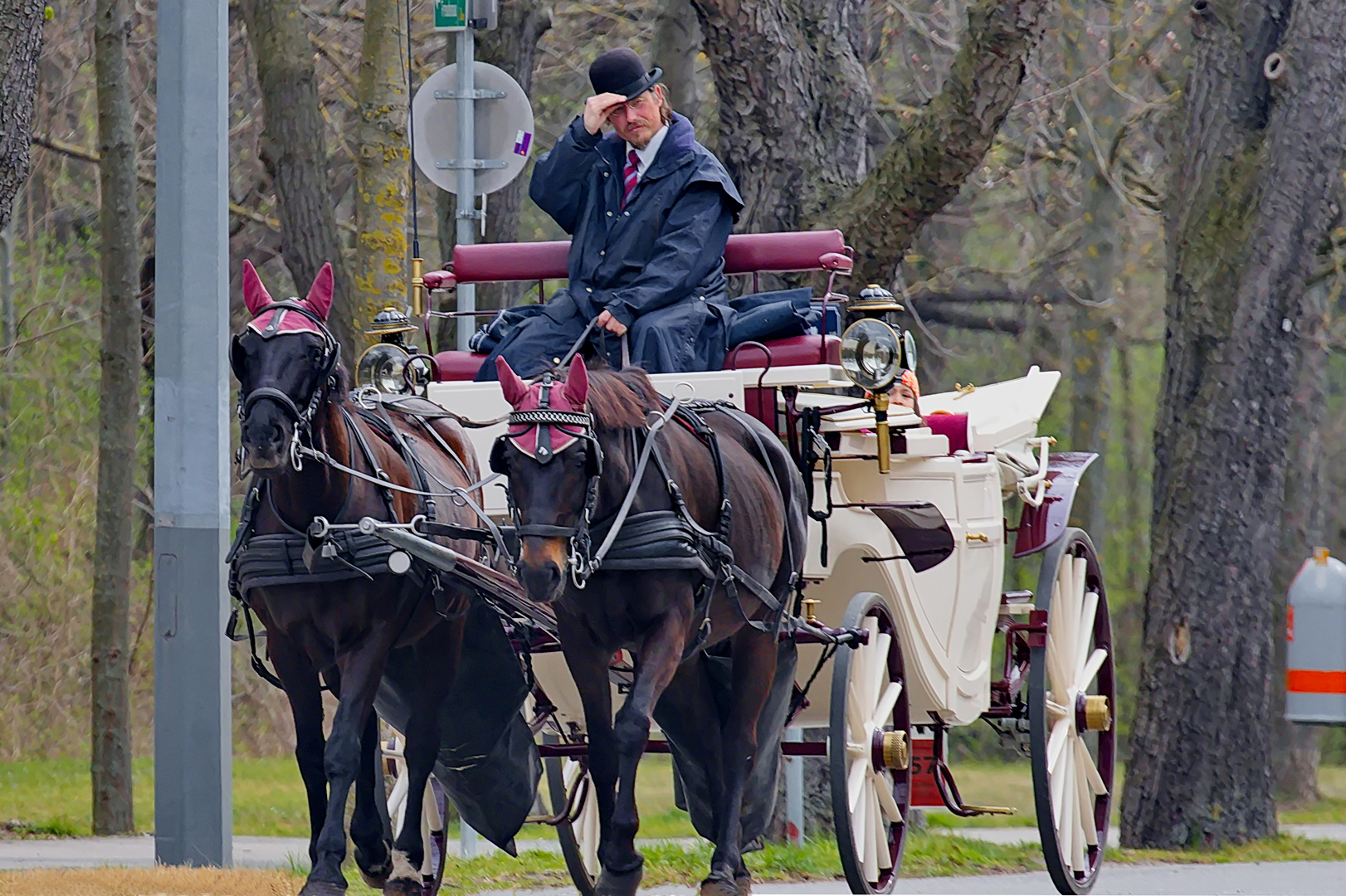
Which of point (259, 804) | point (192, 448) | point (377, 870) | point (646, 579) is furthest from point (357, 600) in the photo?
point (259, 804)

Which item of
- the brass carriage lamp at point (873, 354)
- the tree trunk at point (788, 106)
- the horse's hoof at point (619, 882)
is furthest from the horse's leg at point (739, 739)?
the tree trunk at point (788, 106)

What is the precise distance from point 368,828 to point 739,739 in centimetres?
128

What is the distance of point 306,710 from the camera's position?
6.21m

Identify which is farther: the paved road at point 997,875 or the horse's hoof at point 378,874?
the paved road at point 997,875

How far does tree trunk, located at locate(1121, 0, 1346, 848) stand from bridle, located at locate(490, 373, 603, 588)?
5.71 metres

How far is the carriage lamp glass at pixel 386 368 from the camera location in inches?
308

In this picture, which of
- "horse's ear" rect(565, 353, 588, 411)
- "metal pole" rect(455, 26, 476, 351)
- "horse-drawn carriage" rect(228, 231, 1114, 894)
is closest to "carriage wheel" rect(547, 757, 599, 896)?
"horse-drawn carriage" rect(228, 231, 1114, 894)

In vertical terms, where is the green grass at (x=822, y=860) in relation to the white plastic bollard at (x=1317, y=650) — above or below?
below

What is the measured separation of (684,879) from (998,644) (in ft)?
47.2

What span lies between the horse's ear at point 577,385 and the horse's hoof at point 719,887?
1.65 meters

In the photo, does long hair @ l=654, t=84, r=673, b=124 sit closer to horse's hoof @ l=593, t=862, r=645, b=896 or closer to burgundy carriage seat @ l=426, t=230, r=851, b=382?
burgundy carriage seat @ l=426, t=230, r=851, b=382

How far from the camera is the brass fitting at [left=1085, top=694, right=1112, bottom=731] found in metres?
8.80

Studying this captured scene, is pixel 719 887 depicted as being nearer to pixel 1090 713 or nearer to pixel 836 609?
pixel 836 609

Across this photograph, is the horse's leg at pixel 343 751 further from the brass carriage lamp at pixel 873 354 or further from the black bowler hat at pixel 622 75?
the black bowler hat at pixel 622 75
